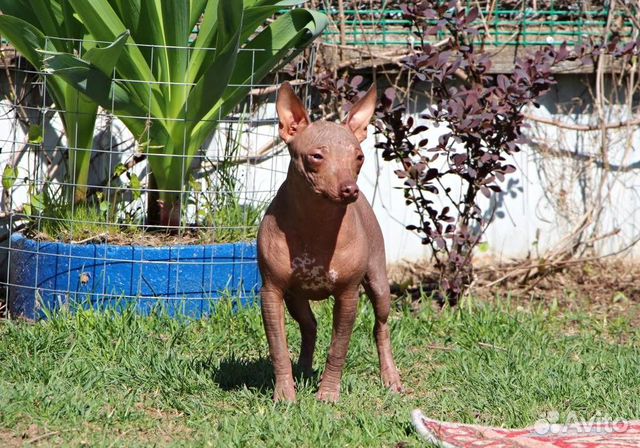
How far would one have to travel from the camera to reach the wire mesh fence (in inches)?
197

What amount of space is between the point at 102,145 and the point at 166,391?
238 centimetres

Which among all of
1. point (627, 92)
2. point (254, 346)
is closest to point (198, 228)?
point (254, 346)

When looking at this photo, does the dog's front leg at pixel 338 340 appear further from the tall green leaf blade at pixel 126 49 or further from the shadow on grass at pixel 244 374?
the tall green leaf blade at pixel 126 49

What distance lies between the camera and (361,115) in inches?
146

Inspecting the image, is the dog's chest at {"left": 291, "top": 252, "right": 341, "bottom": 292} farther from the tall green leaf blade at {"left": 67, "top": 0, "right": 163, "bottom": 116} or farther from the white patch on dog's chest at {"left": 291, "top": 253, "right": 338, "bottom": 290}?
the tall green leaf blade at {"left": 67, "top": 0, "right": 163, "bottom": 116}

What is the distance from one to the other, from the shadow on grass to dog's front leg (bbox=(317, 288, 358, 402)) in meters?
0.21

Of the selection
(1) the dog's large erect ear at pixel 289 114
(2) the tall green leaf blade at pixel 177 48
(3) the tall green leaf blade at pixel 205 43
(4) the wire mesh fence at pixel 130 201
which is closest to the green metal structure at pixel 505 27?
(4) the wire mesh fence at pixel 130 201

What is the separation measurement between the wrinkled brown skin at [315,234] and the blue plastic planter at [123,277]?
135cm

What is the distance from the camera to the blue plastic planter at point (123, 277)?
4992 millimetres

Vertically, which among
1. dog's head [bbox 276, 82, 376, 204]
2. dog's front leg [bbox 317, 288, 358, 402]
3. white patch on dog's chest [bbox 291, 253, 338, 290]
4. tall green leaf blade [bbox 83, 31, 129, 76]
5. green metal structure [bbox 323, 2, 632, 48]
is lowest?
dog's front leg [bbox 317, 288, 358, 402]

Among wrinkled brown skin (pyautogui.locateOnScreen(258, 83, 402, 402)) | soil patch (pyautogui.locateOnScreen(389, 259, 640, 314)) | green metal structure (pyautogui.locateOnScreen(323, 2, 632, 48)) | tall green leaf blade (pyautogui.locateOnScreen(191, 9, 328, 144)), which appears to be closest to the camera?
wrinkled brown skin (pyautogui.locateOnScreen(258, 83, 402, 402))

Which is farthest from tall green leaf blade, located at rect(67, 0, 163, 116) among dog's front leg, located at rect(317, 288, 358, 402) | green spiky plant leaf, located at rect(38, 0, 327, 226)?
dog's front leg, located at rect(317, 288, 358, 402)

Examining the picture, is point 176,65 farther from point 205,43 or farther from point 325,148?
point 325,148

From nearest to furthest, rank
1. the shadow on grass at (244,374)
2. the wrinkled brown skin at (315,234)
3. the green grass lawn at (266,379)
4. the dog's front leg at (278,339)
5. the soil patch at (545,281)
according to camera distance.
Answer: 1. the wrinkled brown skin at (315,234)
2. the green grass lawn at (266,379)
3. the dog's front leg at (278,339)
4. the shadow on grass at (244,374)
5. the soil patch at (545,281)
